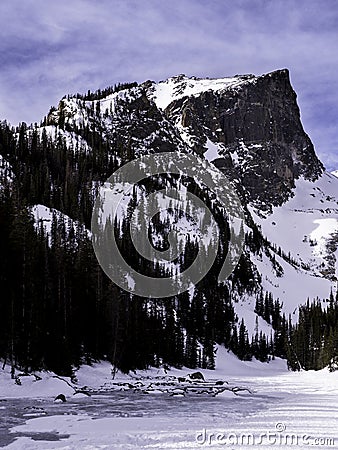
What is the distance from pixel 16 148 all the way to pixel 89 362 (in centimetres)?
8778

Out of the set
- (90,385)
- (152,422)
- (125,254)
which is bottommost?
(90,385)

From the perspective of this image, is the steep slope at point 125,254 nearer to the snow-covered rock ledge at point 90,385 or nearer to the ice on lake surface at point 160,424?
the snow-covered rock ledge at point 90,385

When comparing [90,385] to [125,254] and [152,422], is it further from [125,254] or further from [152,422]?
[125,254]

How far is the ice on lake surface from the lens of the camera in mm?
14734

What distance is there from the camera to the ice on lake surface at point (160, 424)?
14734 mm

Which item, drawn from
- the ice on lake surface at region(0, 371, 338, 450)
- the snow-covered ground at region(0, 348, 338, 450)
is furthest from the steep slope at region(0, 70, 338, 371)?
the ice on lake surface at region(0, 371, 338, 450)

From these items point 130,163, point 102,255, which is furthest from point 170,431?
point 130,163

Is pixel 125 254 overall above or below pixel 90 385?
above

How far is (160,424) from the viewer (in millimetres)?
18750

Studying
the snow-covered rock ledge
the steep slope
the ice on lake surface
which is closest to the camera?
the ice on lake surface

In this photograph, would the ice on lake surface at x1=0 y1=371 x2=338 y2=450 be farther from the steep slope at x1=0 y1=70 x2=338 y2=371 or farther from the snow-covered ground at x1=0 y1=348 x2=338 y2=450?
the steep slope at x1=0 y1=70 x2=338 y2=371

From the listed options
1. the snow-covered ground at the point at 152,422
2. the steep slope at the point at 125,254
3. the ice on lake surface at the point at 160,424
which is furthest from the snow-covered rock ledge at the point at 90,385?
the ice on lake surface at the point at 160,424

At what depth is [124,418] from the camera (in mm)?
20453

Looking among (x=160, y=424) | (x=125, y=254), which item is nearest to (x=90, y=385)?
(x=160, y=424)
